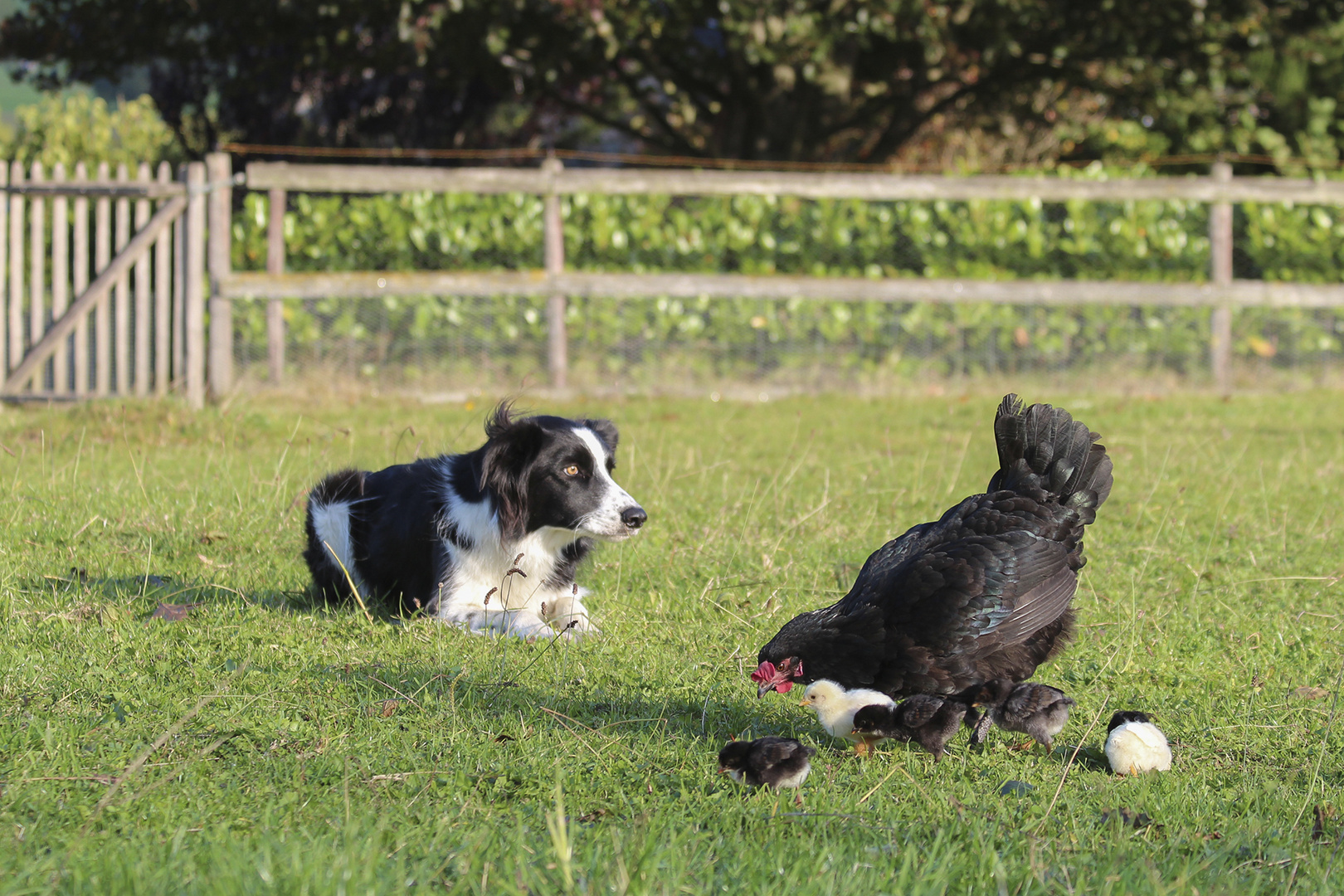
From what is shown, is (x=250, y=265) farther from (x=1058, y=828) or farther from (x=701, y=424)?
(x=1058, y=828)

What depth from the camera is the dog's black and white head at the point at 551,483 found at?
14.8 feet

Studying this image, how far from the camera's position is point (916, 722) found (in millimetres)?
3172

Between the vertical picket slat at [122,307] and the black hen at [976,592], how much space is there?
7.57 m

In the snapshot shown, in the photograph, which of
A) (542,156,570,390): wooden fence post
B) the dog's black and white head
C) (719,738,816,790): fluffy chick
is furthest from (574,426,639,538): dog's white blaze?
(542,156,570,390): wooden fence post

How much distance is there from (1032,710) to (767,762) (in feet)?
2.67

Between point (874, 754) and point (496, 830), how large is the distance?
A: 1.19 metres

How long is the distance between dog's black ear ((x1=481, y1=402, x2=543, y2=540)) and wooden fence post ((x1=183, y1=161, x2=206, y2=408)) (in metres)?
6.01

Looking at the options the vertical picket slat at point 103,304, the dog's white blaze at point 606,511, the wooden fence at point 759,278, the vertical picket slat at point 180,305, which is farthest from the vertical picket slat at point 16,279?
the dog's white blaze at point 606,511

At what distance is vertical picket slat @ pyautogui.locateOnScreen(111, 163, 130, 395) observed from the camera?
9469 millimetres

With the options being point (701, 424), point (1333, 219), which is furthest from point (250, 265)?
point (1333, 219)

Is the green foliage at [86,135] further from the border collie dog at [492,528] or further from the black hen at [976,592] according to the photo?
the black hen at [976,592]

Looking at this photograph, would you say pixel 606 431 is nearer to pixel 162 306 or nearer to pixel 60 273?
pixel 162 306

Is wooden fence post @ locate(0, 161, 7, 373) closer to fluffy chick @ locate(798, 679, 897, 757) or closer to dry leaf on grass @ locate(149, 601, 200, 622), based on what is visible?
dry leaf on grass @ locate(149, 601, 200, 622)

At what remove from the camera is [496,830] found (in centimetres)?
261
